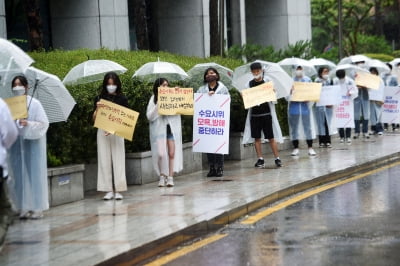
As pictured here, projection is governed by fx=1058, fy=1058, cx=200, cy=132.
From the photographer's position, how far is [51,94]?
1383 centimetres

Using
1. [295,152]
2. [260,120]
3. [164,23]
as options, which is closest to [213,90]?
[260,120]

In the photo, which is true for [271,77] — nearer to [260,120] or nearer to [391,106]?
[260,120]

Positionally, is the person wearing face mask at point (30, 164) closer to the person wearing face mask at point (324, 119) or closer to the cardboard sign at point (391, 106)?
the person wearing face mask at point (324, 119)

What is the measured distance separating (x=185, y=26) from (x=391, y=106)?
7853 mm

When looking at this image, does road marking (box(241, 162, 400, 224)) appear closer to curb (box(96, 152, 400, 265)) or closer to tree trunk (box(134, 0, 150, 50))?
curb (box(96, 152, 400, 265))

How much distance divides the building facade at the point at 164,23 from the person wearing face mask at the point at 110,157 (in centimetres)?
876

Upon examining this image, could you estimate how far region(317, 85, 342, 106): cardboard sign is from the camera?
23.3m

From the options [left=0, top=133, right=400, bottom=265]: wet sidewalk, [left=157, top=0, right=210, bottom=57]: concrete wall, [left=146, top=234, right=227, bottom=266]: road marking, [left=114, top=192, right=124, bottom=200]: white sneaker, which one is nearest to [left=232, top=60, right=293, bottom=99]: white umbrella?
[left=0, top=133, right=400, bottom=265]: wet sidewalk

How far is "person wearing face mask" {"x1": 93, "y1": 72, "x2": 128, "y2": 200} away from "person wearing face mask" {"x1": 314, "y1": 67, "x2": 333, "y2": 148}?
360 inches

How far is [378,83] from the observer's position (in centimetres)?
2634

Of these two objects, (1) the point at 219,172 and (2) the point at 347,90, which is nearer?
(1) the point at 219,172

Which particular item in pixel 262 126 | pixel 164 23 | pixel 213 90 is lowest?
pixel 262 126

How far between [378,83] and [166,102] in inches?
436

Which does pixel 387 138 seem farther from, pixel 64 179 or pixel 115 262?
pixel 115 262
